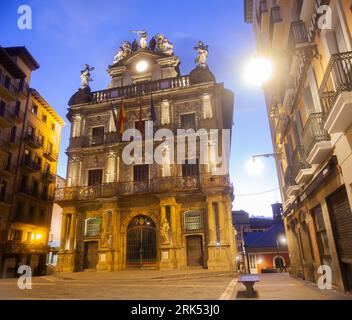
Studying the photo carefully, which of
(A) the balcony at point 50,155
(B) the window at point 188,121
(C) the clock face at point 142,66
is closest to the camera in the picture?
(B) the window at point 188,121

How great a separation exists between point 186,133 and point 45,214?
19.9m

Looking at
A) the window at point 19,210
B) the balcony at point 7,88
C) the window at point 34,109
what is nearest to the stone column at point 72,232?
the window at point 19,210

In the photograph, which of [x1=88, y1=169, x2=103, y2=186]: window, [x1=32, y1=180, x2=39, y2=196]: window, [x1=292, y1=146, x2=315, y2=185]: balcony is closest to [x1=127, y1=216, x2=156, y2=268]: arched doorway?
[x1=88, y1=169, x2=103, y2=186]: window

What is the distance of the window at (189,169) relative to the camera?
2038 centimetres

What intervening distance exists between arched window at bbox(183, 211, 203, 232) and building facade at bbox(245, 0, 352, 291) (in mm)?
6735

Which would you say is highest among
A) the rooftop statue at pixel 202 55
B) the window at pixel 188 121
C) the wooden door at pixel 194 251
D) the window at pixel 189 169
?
the rooftop statue at pixel 202 55

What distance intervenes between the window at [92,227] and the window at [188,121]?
9494 mm

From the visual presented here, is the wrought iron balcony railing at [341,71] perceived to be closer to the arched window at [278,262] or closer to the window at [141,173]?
the window at [141,173]

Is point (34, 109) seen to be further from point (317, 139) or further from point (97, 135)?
point (317, 139)

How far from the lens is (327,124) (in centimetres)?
662

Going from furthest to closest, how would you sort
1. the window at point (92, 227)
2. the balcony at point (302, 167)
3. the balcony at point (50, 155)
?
the balcony at point (50, 155), the window at point (92, 227), the balcony at point (302, 167)

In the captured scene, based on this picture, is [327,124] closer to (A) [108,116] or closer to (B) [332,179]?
(B) [332,179]

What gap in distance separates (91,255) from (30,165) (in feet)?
44.4

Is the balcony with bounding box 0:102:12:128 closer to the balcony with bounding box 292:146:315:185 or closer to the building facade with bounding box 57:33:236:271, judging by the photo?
the building facade with bounding box 57:33:236:271
